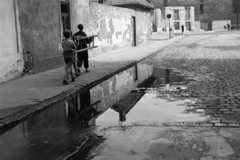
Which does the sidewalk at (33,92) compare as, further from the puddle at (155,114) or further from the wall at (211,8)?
the wall at (211,8)

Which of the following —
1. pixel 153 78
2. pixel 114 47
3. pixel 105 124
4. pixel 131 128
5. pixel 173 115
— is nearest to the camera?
pixel 131 128

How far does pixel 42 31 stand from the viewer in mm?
12953

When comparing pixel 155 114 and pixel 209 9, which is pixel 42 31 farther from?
pixel 209 9

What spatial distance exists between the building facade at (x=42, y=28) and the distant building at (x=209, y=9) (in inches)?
2562

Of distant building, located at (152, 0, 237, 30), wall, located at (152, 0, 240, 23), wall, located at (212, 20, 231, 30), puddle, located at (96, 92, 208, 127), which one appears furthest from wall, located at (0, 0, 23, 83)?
wall, located at (152, 0, 240, 23)

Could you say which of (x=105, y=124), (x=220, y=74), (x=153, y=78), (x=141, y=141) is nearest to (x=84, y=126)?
(x=105, y=124)

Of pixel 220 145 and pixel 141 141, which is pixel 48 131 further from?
pixel 220 145

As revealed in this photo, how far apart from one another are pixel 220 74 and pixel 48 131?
756cm

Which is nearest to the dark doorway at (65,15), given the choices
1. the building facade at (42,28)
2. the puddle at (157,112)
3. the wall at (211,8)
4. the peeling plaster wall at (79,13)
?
the building facade at (42,28)

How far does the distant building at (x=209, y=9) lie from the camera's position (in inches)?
3285

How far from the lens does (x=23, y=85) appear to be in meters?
9.53

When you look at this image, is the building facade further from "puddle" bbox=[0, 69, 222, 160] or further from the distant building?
the distant building

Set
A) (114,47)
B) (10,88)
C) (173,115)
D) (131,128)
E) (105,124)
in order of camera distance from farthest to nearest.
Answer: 1. (114,47)
2. (10,88)
3. (173,115)
4. (105,124)
5. (131,128)

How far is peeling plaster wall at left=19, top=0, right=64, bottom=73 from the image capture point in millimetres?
11756
